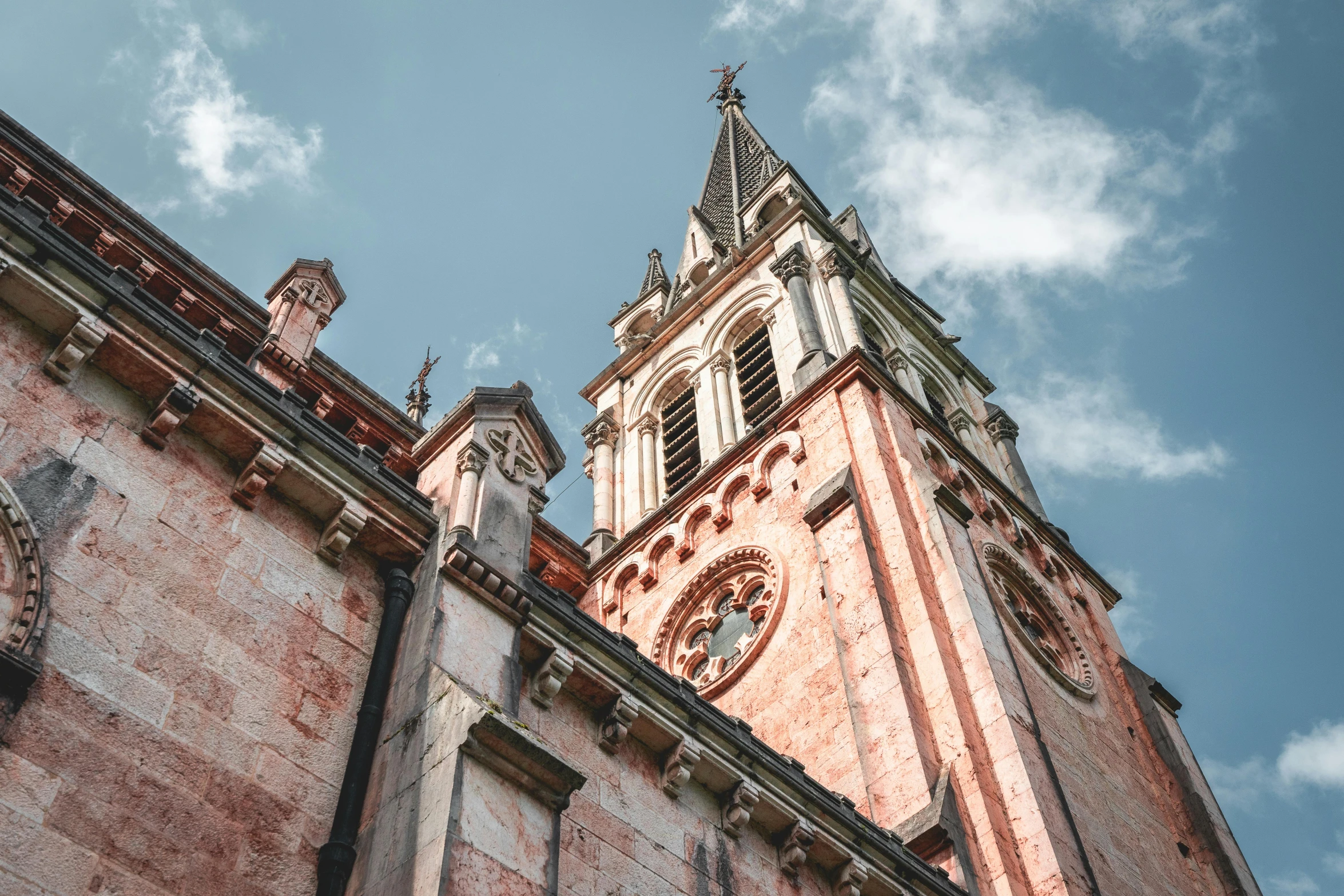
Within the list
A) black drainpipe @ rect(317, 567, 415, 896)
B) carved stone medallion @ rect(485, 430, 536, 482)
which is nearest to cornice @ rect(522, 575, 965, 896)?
black drainpipe @ rect(317, 567, 415, 896)

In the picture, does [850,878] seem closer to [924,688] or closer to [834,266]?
[924,688]

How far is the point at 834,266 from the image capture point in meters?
32.2

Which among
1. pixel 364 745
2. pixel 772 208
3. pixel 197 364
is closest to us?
pixel 364 745

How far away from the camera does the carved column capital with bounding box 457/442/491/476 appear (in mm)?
12086

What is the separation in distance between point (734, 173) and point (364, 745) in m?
42.8

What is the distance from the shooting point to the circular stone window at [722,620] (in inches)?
890

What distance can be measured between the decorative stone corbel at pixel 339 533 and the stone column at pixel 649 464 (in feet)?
65.0

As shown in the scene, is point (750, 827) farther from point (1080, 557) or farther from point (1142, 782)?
point (1080, 557)

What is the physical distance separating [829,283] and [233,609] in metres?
Answer: 23.9

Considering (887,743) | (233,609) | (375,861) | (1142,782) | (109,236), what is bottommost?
(375,861)

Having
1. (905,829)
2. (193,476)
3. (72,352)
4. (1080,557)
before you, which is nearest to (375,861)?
(193,476)

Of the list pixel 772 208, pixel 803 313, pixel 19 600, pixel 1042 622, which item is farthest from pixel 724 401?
pixel 19 600

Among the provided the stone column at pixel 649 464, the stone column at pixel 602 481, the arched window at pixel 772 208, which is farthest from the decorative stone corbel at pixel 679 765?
the arched window at pixel 772 208

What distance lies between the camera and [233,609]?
937cm
